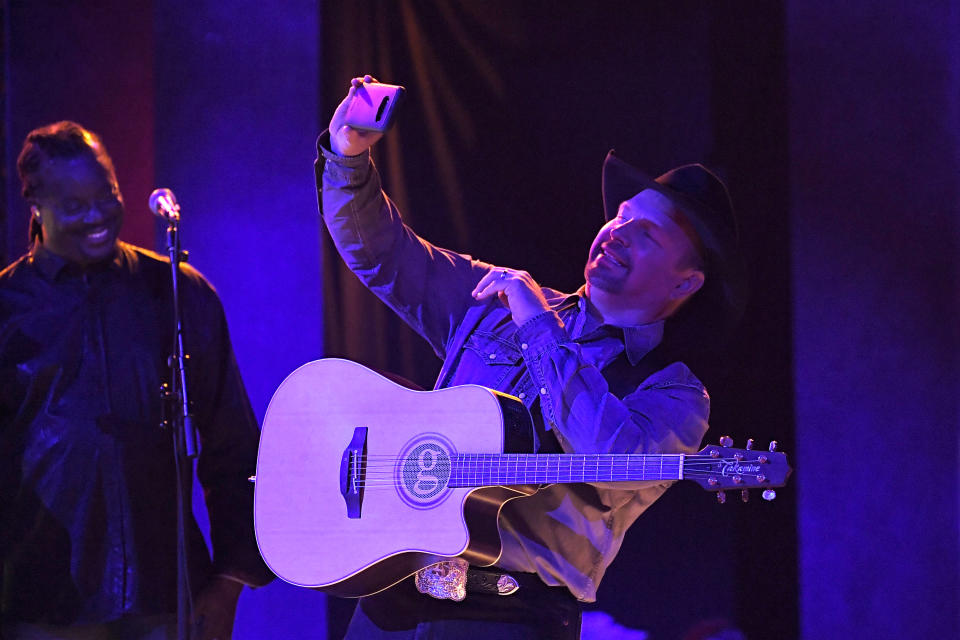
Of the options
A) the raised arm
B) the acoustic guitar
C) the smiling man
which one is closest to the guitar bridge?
the acoustic guitar

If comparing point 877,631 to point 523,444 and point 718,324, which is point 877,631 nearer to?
point 718,324

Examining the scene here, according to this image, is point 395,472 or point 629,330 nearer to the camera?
point 395,472

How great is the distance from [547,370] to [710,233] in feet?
2.10

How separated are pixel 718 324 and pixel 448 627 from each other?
1.15 m

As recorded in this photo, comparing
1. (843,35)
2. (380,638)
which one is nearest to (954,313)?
(843,35)

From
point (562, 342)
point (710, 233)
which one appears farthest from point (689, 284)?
point (562, 342)

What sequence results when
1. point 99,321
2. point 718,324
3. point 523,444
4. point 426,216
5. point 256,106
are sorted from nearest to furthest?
point 523,444 → point 718,324 → point 99,321 → point 426,216 → point 256,106

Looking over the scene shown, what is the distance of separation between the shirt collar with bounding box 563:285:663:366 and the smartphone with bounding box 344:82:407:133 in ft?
2.53

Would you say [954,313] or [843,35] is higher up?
[843,35]

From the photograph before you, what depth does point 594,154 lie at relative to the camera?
3137mm

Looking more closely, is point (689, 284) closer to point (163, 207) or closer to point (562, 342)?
point (562, 342)

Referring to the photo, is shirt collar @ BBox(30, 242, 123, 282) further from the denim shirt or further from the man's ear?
the man's ear

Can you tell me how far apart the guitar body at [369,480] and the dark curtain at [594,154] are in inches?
32.1

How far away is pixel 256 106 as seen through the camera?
365cm
